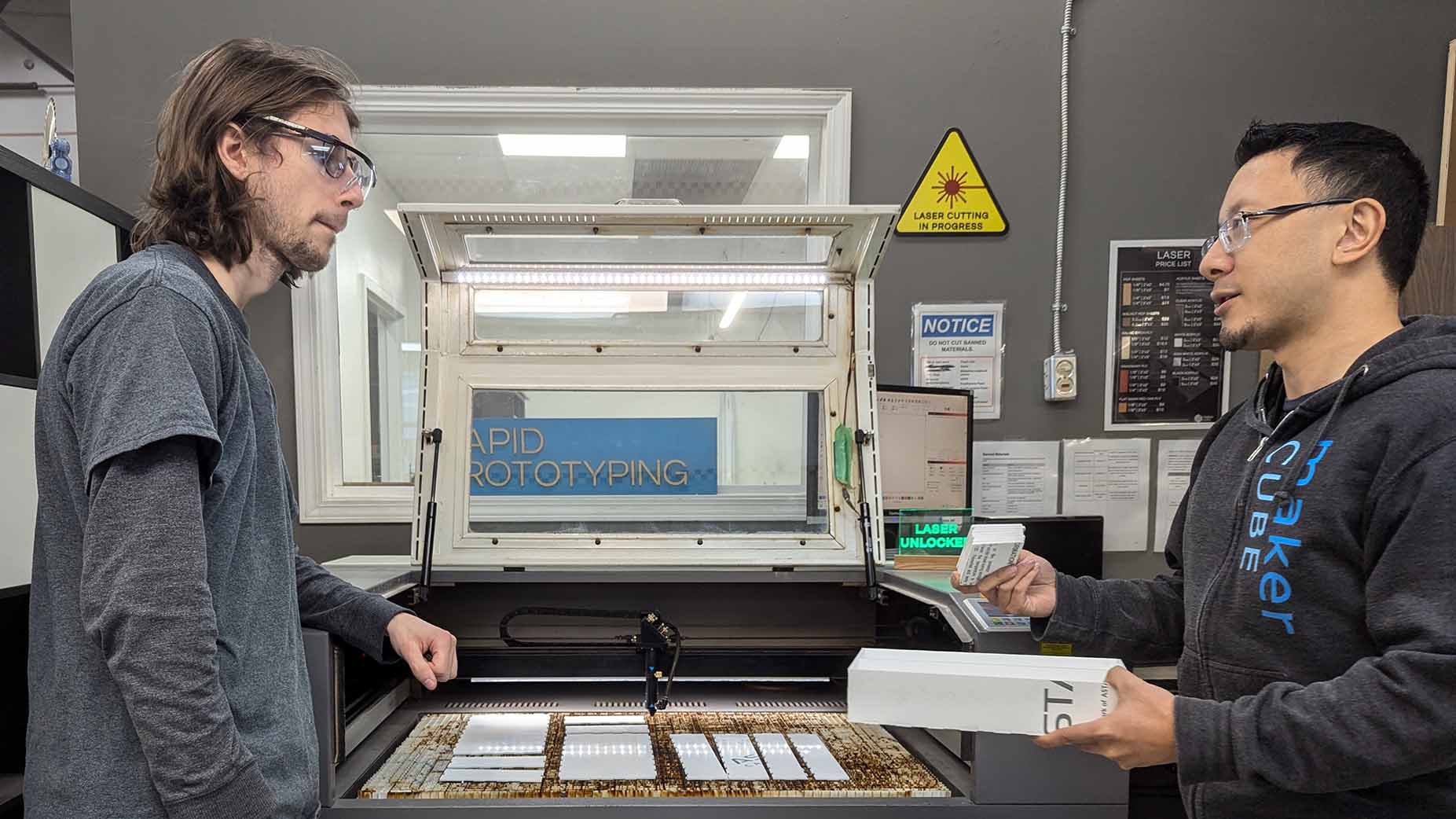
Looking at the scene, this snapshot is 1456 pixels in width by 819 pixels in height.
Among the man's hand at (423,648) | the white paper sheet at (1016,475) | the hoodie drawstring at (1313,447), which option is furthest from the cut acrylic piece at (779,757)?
the white paper sheet at (1016,475)

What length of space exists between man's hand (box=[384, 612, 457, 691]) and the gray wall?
1.10 m

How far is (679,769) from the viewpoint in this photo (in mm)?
1346

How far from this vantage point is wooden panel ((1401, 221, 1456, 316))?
67.4 inches

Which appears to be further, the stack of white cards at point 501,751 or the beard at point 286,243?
the stack of white cards at point 501,751

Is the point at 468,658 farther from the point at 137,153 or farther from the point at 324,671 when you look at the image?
the point at 137,153

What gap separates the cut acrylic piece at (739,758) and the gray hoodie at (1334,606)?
0.70m

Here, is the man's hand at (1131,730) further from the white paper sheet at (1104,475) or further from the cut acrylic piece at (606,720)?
the white paper sheet at (1104,475)

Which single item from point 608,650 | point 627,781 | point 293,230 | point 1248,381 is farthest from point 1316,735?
point 1248,381

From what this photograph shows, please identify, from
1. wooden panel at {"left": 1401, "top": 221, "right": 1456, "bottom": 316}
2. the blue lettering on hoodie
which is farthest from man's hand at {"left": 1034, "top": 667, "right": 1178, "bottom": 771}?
wooden panel at {"left": 1401, "top": 221, "right": 1456, "bottom": 316}

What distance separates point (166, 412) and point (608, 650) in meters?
1.11

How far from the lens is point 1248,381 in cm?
226

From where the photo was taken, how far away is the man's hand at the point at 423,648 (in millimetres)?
1229

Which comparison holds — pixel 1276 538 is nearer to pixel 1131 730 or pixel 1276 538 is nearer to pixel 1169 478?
pixel 1131 730

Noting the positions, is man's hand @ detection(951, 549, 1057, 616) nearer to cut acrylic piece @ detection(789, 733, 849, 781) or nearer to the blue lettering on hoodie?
the blue lettering on hoodie
